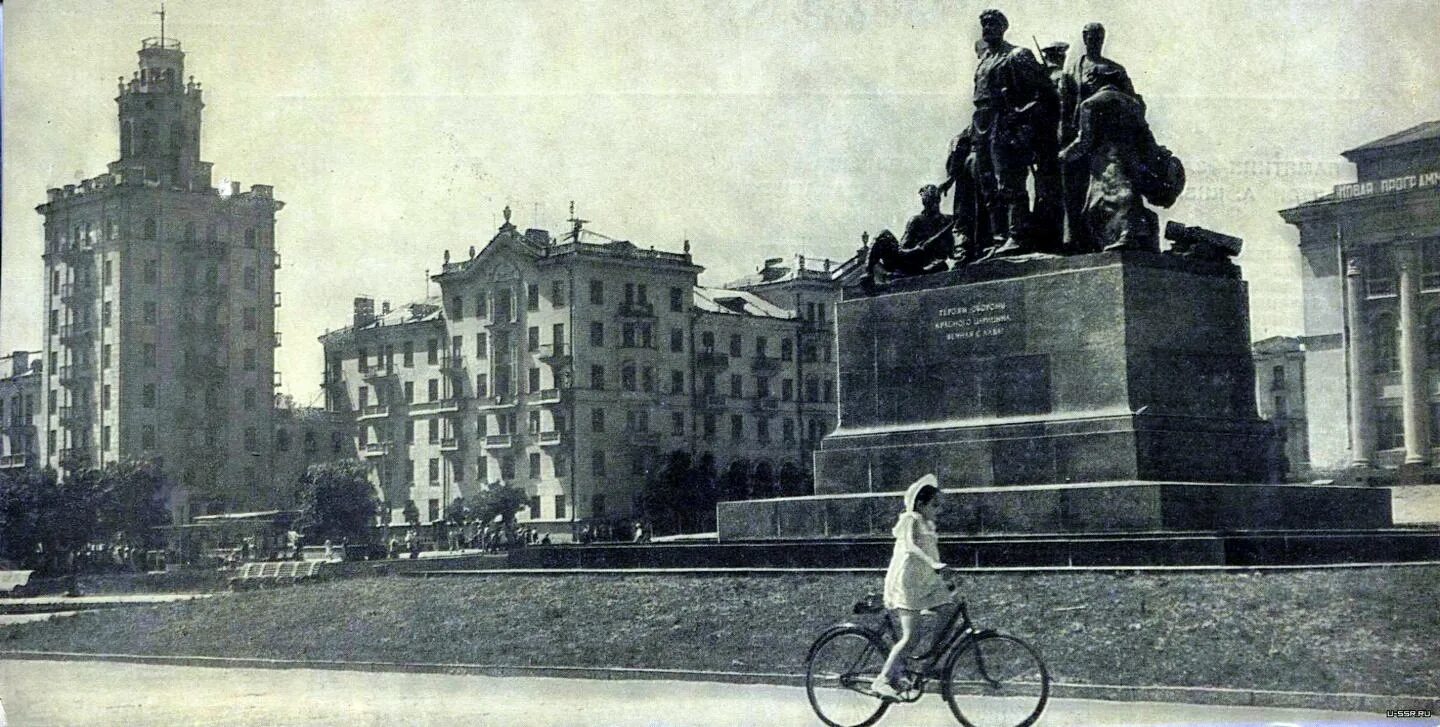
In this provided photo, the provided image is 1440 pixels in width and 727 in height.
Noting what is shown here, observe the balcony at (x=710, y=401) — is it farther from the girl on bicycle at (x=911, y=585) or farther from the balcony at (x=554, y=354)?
the girl on bicycle at (x=911, y=585)

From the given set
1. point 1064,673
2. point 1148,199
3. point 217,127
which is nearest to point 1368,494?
point 1148,199

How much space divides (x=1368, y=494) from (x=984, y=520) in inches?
155

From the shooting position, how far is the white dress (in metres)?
11.2

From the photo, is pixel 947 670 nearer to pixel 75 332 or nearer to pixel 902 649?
pixel 902 649

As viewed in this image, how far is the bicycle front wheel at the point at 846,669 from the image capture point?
11.3 metres

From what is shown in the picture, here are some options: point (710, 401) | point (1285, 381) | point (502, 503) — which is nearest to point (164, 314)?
point (502, 503)

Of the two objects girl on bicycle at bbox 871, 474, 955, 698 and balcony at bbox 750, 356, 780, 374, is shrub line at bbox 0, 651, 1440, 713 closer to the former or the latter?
girl on bicycle at bbox 871, 474, 955, 698

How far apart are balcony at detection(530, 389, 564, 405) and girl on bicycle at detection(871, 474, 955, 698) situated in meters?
38.1

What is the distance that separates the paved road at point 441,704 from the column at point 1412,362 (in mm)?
16182

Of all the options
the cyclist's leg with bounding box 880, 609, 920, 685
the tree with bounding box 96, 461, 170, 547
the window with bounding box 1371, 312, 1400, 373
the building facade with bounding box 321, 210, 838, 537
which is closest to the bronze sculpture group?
the cyclist's leg with bounding box 880, 609, 920, 685

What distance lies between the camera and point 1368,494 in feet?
54.1

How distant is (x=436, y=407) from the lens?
2002 inches

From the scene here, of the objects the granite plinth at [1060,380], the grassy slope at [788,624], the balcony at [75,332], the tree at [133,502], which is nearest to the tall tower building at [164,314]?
the balcony at [75,332]

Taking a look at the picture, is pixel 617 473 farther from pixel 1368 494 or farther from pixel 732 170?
pixel 1368 494
